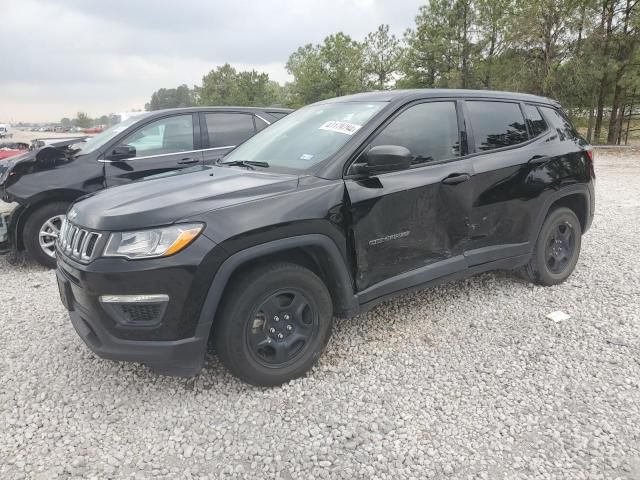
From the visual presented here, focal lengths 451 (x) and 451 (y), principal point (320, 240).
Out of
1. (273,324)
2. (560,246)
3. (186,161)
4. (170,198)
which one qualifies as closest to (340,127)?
(170,198)

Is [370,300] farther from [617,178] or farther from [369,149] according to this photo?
[617,178]

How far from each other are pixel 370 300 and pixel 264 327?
74 centimetres

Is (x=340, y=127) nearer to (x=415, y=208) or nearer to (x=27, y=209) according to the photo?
(x=415, y=208)

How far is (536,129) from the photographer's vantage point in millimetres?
3971

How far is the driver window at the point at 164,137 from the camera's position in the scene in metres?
5.40

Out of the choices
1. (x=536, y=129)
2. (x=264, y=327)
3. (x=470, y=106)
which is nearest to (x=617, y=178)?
(x=536, y=129)

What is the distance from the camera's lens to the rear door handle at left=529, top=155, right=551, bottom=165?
12.4 ft

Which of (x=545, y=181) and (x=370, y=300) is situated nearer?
(x=370, y=300)

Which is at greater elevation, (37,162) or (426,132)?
(426,132)

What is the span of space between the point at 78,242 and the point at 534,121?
3.72m

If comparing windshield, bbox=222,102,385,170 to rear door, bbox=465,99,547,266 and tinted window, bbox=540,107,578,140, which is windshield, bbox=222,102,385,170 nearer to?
rear door, bbox=465,99,547,266

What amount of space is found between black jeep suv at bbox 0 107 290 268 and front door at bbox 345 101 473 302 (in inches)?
98.5

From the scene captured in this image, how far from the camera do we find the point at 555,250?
4188 mm

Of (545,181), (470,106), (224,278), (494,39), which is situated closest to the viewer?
(224,278)
